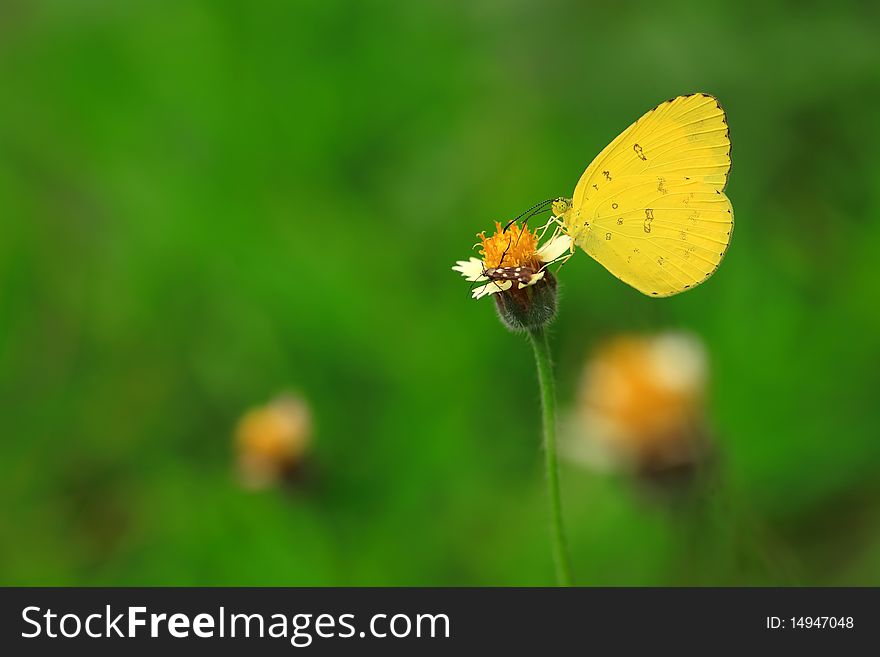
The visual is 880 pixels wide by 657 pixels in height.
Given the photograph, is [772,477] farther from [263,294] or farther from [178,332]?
[178,332]

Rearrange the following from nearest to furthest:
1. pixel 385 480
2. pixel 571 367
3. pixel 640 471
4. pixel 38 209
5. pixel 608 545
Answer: pixel 640 471, pixel 608 545, pixel 385 480, pixel 571 367, pixel 38 209

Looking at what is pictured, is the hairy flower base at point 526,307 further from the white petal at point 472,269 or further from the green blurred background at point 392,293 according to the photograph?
the green blurred background at point 392,293

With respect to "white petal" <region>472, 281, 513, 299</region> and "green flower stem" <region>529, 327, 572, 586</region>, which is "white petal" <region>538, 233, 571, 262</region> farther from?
"green flower stem" <region>529, 327, 572, 586</region>

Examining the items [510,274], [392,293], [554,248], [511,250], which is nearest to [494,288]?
[510,274]

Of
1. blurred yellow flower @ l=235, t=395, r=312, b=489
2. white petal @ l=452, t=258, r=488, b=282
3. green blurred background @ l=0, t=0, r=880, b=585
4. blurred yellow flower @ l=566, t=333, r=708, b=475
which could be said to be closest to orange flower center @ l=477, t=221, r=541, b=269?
white petal @ l=452, t=258, r=488, b=282

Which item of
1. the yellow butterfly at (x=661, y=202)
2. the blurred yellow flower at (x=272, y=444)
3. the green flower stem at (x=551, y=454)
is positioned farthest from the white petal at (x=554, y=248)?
the blurred yellow flower at (x=272, y=444)

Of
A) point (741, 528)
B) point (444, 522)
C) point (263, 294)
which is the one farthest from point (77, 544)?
point (741, 528)
